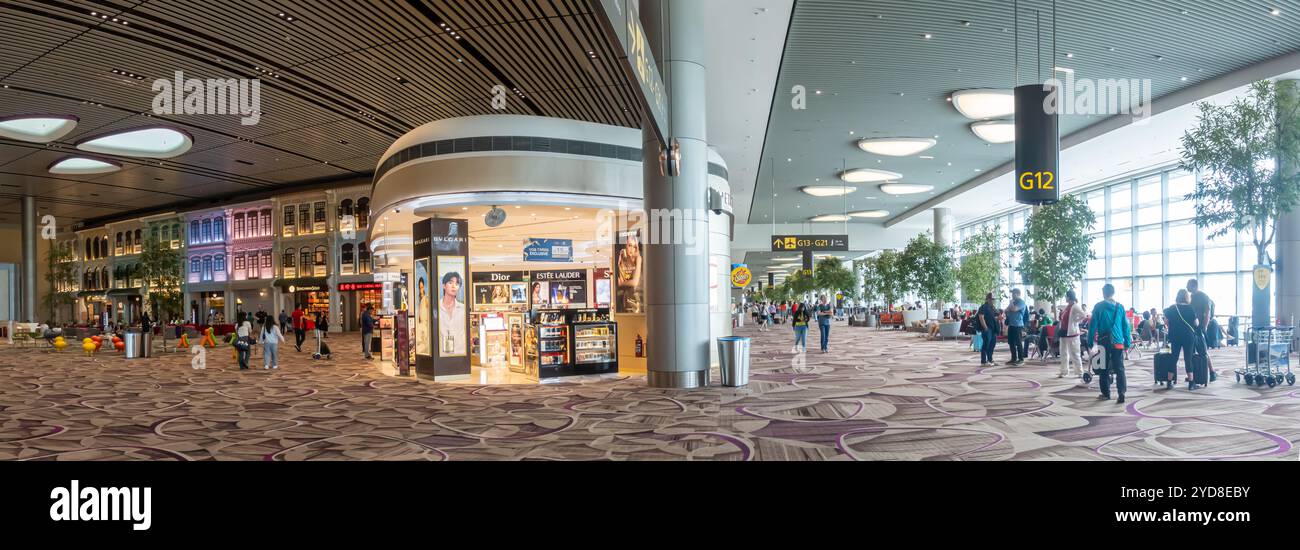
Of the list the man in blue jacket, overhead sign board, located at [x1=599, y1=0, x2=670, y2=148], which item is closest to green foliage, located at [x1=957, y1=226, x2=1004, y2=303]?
the man in blue jacket

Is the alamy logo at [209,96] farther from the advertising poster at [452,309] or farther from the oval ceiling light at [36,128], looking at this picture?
the advertising poster at [452,309]

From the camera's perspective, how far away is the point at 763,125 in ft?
60.1

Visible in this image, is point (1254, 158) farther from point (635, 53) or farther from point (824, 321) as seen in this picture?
point (635, 53)

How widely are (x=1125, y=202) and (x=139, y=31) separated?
2728 centimetres

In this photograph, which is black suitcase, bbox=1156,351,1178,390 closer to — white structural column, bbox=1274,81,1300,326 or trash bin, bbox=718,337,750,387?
trash bin, bbox=718,337,750,387

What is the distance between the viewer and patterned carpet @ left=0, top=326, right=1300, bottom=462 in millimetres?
6168

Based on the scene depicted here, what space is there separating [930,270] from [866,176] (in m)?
4.41

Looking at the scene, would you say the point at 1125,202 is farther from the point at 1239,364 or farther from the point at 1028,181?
Answer: the point at 1028,181

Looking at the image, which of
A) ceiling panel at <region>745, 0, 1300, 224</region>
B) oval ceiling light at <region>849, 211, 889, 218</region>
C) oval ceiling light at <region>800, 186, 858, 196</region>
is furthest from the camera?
oval ceiling light at <region>849, 211, 889, 218</region>

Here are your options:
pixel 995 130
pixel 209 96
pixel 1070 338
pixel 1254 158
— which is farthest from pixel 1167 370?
pixel 209 96

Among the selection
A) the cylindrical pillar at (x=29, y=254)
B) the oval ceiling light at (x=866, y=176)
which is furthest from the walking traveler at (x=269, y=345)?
the cylindrical pillar at (x=29, y=254)

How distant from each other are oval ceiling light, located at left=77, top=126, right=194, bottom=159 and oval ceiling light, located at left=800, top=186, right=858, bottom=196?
2187 centimetres
